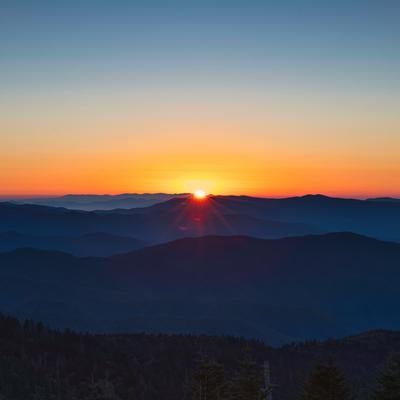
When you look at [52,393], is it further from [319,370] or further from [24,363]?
[319,370]

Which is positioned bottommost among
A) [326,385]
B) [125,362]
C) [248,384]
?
[125,362]

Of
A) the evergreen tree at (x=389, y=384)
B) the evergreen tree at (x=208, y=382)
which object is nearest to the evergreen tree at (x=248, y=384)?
the evergreen tree at (x=208, y=382)

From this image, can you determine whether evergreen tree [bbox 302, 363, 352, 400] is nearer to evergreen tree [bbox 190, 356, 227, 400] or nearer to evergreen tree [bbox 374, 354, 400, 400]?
evergreen tree [bbox 374, 354, 400, 400]

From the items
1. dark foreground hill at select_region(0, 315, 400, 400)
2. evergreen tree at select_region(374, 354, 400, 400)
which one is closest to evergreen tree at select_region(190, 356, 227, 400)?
evergreen tree at select_region(374, 354, 400, 400)

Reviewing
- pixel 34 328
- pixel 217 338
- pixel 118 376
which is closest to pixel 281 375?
pixel 217 338

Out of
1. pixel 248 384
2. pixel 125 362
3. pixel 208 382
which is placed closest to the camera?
pixel 248 384

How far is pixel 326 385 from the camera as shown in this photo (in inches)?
858

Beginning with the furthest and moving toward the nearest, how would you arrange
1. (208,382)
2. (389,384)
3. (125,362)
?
(125,362)
(389,384)
(208,382)

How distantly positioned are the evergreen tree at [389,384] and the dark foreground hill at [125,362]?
2305 inches

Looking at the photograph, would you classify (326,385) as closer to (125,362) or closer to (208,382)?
(208,382)

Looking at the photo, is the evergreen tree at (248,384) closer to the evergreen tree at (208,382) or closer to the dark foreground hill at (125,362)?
the evergreen tree at (208,382)

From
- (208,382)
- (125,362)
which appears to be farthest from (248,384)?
(125,362)

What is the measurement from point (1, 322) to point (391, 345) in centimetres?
9908

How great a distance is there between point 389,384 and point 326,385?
228 cm
